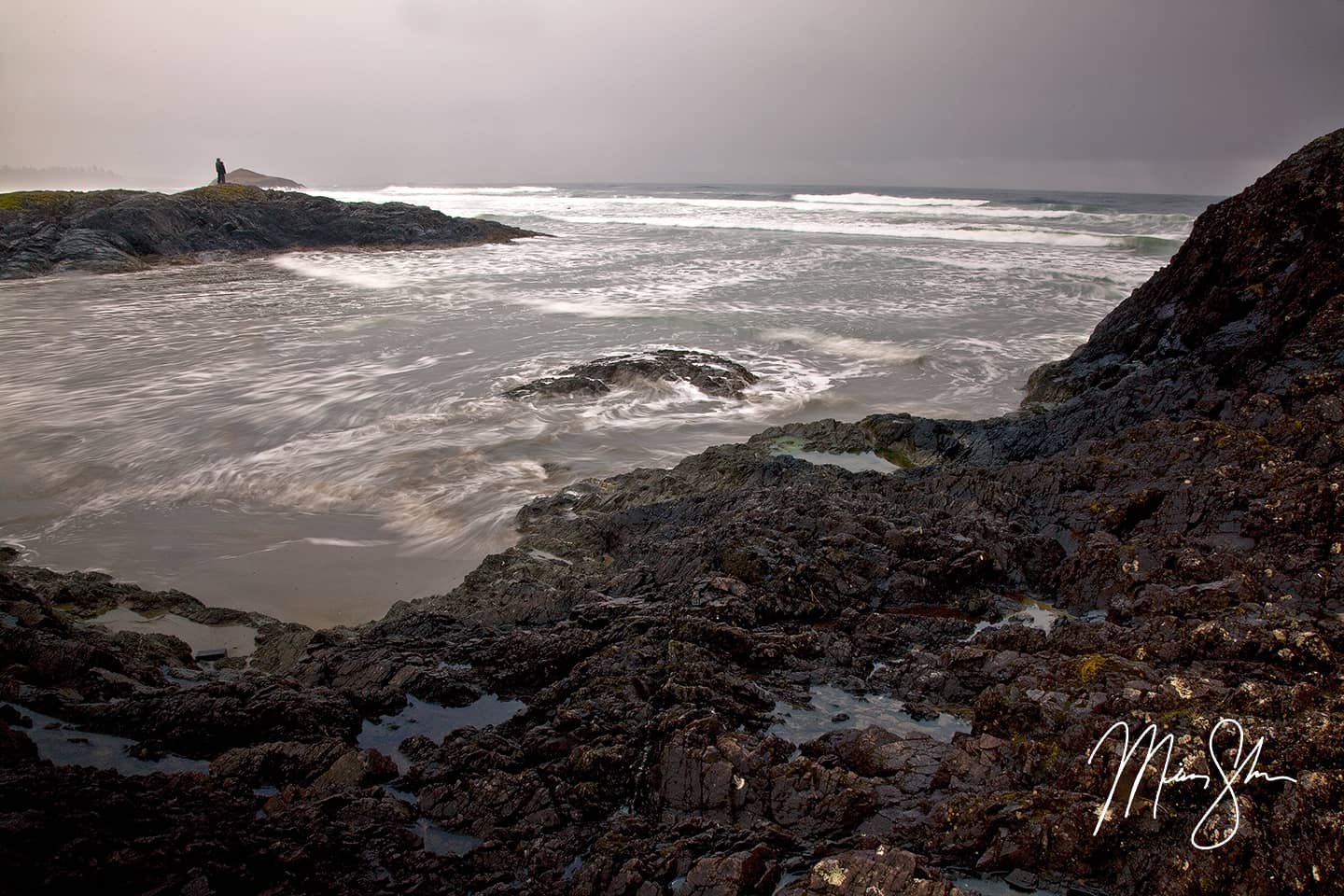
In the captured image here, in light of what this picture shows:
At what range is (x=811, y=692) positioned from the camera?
294cm

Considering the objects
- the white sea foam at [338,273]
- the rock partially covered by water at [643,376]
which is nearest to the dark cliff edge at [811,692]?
the rock partially covered by water at [643,376]

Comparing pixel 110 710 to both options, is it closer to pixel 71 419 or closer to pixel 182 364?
pixel 71 419

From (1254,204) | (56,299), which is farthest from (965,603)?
(56,299)

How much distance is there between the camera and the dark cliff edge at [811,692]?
6.34 feet

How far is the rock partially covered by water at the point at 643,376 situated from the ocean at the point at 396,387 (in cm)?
33

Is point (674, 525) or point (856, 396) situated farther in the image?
point (856, 396)

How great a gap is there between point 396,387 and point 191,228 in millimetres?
19887

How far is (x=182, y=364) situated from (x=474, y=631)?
8.91 m

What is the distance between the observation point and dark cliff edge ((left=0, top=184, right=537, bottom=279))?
19766mm

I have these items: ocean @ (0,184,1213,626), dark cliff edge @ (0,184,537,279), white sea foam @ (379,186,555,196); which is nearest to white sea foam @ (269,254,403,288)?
ocean @ (0,184,1213,626)

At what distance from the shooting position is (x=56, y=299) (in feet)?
49.2

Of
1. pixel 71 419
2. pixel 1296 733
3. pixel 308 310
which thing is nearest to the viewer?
pixel 1296 733
